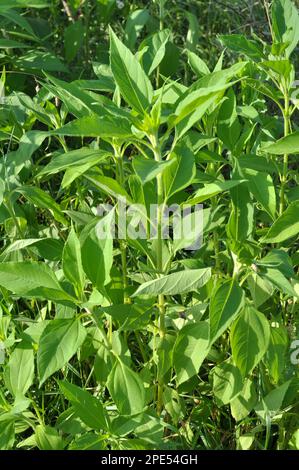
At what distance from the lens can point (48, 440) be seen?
1317 mm

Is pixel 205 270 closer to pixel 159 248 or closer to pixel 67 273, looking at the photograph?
pixel 159 248

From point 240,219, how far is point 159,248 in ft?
0.43

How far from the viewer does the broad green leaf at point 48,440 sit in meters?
1.32

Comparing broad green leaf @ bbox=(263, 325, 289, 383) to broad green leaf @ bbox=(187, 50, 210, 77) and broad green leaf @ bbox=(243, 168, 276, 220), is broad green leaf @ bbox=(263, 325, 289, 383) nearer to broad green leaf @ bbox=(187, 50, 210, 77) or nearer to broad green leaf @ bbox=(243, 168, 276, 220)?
broad green leaf @ bbox=(243, 168, 276, 220)

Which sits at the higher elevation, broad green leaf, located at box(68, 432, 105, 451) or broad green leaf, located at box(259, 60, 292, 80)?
broad green leaf, located at box(259, 60, 292, 80)

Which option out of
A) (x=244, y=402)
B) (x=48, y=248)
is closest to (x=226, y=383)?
(x=244, y=402)

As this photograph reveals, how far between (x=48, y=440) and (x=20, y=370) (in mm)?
121

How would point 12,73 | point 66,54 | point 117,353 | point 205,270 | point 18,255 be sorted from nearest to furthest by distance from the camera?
point 205,270 < point 117,353 < point 18,255 < point 12,73 < point 66,54

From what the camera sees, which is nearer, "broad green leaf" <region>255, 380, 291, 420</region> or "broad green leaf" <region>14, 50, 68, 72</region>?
"broad green leaf" <region>255, 380, 291, 420</region>

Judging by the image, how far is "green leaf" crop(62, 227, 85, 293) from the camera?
129cm

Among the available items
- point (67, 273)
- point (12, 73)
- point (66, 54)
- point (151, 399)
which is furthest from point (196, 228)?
point (66, 54)

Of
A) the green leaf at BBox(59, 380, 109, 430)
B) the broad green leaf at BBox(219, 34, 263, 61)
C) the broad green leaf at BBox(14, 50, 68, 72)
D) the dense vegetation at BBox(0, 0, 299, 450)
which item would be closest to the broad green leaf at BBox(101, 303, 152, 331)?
the dense vegetation at BBox(0, 0, 299, 450)

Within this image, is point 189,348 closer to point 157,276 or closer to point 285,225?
point 157,276
